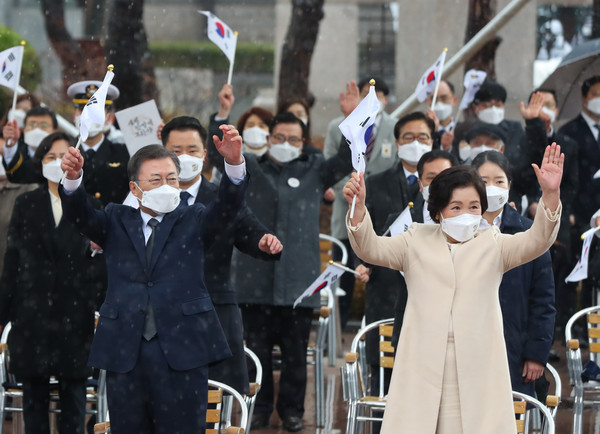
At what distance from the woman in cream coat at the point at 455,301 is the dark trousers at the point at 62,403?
2754 millimetres

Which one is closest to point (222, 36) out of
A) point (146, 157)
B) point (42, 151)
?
point (42, 151)

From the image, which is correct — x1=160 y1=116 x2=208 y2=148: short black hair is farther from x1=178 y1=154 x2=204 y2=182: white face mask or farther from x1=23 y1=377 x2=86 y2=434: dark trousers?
x1=23 y1=377 x2=86 y2=434: dark trousers

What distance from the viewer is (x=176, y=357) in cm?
662

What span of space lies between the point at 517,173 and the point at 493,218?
2.53 meters

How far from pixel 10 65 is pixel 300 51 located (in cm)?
563

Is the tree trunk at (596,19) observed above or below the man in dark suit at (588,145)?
above

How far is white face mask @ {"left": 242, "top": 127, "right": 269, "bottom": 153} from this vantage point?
408 inches

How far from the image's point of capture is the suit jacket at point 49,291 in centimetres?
827

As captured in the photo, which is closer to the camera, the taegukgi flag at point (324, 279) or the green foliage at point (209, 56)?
the taegukgi flag at point (324, 279)

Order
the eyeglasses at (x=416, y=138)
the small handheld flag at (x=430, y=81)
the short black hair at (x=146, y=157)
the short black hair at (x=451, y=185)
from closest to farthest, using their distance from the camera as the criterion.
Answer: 1. the short black hair at (x=451, y=185)
2. the short black hair at (x=146, y=157)
3. the eyeglasses at (x=416, y=138)
4. the small handheld flag at (x=430, y=81)

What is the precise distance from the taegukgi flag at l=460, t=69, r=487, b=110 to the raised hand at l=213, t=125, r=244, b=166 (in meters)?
5.05

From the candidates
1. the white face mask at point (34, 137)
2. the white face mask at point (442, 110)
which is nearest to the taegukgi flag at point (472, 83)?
the white face mask at point (442, 110)

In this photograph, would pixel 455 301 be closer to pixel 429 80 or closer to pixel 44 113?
pixel 429 80

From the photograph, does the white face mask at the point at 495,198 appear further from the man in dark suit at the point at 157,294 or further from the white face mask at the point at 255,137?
the white face mask at the point at 255,137
